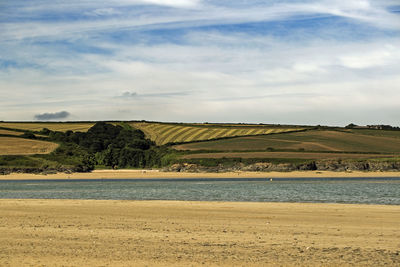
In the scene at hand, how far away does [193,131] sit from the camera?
175750mm

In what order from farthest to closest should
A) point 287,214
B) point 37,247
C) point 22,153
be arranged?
point 22,153, point 287,214, point 37,247

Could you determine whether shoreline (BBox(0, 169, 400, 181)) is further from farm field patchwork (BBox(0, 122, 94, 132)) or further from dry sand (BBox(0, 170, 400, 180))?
farm field patchwork (BBox(0, 122, 94, 132))

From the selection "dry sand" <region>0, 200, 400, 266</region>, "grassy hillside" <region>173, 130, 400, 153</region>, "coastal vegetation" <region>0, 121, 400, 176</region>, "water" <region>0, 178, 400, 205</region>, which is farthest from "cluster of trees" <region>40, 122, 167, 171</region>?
"dry sand" <region>0, 200, 400, 266</region>

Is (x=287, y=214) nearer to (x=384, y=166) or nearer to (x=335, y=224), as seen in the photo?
(x=335, y=224)

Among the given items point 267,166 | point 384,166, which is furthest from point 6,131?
point 384,166

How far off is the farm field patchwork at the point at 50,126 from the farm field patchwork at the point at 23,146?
3130cm

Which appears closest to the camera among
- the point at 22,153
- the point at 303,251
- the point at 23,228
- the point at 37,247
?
the point at 303,251

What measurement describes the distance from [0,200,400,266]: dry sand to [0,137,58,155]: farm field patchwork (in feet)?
346

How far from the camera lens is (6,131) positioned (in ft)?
516

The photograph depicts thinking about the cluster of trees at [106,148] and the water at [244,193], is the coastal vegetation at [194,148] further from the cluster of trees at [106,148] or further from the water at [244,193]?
the water at [244,193]

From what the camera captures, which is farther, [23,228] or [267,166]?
[267,166]

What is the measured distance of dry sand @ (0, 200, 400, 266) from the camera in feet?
51.9

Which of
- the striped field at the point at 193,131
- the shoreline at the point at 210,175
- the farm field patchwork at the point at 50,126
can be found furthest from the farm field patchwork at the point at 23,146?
the striped field at the point at 193,131

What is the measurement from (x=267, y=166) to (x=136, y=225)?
9586cm
